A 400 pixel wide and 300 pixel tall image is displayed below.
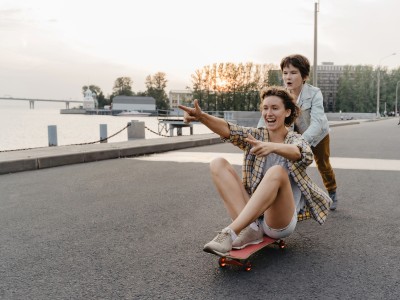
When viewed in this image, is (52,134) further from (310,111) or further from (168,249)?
(168,249)

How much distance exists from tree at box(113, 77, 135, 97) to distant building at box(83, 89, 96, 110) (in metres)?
10.7

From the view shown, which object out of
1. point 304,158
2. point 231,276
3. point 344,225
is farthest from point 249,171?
point 344,225

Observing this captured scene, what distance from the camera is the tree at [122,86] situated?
14891cm

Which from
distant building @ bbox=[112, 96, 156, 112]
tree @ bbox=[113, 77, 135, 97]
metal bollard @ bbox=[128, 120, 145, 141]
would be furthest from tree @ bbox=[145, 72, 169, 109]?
metal bollard @ bbox=[128, 120, 145, 141]

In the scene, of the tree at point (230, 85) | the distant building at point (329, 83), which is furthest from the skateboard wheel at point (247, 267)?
the distant building at point (329, 83)

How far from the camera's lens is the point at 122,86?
150 metres

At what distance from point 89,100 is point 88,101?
1588 millimetres

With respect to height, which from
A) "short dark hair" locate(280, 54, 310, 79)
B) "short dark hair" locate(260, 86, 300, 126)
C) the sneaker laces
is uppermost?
"short dark hair" locate(280, 54, 310, 79)

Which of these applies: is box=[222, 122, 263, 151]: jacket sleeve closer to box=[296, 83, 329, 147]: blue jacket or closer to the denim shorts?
the denim shorts

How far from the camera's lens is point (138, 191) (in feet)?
20.5

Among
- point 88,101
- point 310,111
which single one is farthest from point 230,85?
point 88,101

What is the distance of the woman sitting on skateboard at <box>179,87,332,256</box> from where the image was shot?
2965 mm

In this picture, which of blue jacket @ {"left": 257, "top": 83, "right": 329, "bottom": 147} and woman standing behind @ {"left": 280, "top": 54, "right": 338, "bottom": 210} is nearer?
woman standing behind @ {"left": 280, "top": 54, "right": 338, "bottom": 210}

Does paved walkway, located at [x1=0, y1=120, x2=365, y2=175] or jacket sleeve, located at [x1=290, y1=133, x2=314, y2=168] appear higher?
jacket sleeve, located at [x1=290, y1=133, x2=314, y2=168]
